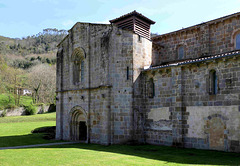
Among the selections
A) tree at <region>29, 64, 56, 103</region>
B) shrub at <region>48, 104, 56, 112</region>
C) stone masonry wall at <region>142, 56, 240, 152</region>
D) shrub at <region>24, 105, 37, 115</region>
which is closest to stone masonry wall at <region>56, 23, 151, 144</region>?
stone masonry wall at <region>142, 56, 240, 152</region>

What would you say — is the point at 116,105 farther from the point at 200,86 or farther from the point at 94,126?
the point at 200,86

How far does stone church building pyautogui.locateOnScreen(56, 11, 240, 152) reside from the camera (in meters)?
13.7

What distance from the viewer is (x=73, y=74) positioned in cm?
2166

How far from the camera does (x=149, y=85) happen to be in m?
Answer: 17.9

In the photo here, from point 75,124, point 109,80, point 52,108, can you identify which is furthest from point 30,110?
point 109,80

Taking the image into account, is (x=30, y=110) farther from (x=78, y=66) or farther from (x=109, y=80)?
(x=109, y=80)

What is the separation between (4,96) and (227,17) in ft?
165

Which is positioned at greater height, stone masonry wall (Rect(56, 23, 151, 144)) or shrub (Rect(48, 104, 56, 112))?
stone masonry wall (Rect(56, 23, 151, 144))

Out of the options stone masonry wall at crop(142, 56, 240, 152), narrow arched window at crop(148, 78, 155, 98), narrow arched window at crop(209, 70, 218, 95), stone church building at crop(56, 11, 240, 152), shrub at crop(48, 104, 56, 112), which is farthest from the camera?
shrub at crop(48, 104, 56, 112)

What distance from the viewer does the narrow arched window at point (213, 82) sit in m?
14.0

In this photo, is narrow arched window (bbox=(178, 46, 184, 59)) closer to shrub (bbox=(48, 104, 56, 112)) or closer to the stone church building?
the stone church building

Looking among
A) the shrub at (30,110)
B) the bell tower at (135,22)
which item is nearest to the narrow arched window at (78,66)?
the bell tower at (135,22)

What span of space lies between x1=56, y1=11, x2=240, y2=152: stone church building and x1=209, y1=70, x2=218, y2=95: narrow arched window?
0.20 ft

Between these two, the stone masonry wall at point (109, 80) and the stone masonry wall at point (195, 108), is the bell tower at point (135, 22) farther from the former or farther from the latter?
the stone masonry wall at point (195, 108)
